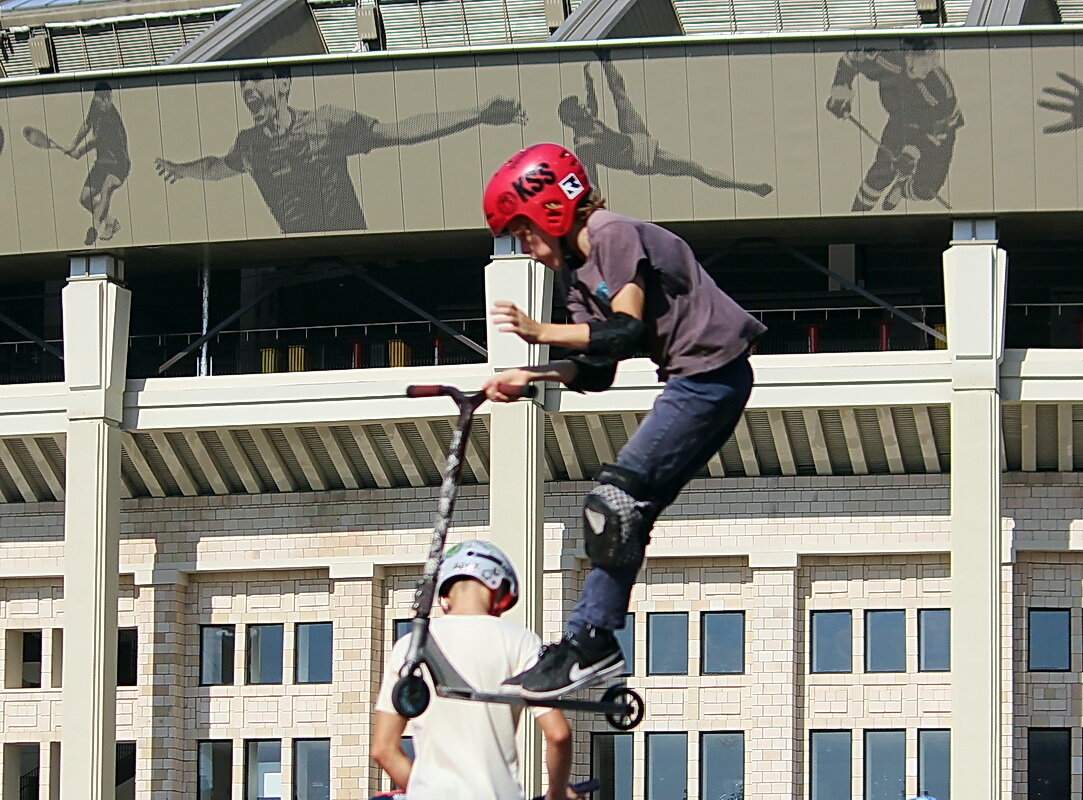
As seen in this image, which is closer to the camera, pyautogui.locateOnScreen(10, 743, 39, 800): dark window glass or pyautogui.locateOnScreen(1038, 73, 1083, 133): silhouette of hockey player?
pyautogui.locateOnScreen(1038, 73, 1083, 133): silhouette of hockey player

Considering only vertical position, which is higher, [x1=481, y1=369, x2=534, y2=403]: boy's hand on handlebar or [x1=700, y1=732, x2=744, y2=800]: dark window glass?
[x1=481, y1=369, x2=534, y2=403]: boy's hand on handlebar

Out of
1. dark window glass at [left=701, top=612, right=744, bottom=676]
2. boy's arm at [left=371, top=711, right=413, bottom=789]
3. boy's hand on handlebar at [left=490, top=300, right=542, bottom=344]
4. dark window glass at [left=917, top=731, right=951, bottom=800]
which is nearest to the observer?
boy's hand on handlebar at [left=490, top=300, right=542, bottom=344]

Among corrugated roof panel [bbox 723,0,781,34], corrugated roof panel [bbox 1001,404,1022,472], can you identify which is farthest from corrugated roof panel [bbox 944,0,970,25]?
corrugated roof panel [bbox 1001,404,1022,472]

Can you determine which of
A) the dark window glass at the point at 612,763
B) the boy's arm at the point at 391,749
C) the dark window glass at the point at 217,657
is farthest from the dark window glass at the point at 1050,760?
the boy's arm at the point at 391,749

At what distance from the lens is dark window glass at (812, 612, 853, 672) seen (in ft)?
128

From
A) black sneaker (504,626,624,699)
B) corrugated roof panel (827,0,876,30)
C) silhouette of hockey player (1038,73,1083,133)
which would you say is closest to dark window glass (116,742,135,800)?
corrugated roof panel (827,0,876,30)

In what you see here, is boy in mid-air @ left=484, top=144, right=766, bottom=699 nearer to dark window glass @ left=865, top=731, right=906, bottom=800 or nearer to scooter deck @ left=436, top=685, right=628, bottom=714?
scooter deck @ left=436, top=685, right=628, bottom=714

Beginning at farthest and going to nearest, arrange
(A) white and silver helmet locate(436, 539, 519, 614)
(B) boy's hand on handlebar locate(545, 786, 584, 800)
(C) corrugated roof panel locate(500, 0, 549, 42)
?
(C) corrugated roof panel locate(500, 0, 549, 42), (A) white and silver helmet locate(436, 539, 519, 614), (B) boy's hand on handlebar locate(545, 786, 584, 800)

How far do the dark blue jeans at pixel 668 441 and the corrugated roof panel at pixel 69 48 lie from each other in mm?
41386

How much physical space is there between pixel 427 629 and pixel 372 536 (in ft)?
110

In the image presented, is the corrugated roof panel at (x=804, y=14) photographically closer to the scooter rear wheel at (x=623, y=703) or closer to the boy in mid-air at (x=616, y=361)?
the boy in mid-air at (x=616, y=361)

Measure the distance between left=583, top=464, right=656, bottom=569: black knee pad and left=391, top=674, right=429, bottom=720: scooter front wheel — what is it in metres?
0.75

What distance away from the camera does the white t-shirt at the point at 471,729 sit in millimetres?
7734

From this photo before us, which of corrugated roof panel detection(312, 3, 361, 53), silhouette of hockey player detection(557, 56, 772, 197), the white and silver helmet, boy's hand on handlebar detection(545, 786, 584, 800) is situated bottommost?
boy's hand on handlebar detection(545, 786, 584, 800)
